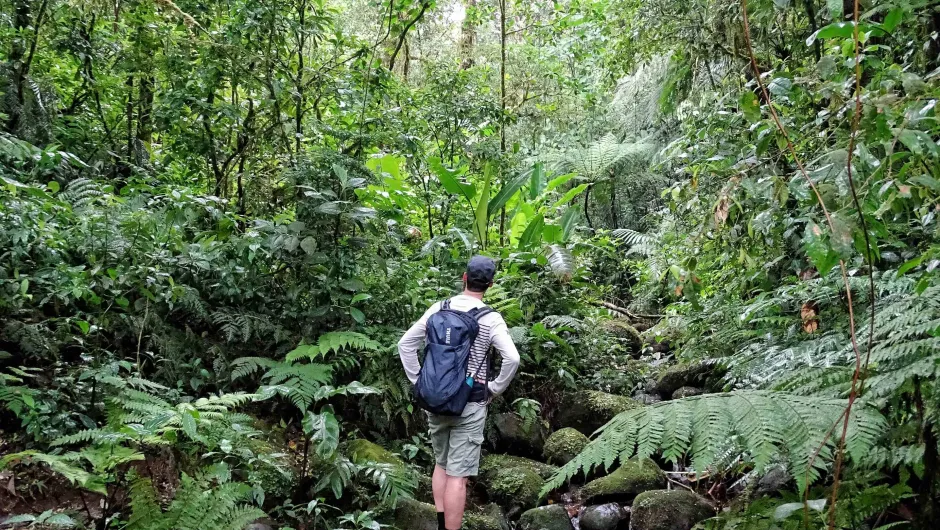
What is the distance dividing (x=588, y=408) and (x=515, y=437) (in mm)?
830

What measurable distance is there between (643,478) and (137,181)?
4998 mm

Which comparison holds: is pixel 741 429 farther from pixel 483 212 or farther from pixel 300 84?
pixel 300 84

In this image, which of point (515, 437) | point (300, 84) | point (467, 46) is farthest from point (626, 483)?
point (467, 46)

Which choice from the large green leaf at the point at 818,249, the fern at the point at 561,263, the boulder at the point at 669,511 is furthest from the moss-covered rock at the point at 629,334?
the large green leaf at the point at 818,249

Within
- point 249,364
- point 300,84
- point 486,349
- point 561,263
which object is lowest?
point 249,364

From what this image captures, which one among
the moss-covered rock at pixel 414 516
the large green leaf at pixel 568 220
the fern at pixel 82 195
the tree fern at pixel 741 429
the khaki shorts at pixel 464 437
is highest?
the fern at pixel 82 195

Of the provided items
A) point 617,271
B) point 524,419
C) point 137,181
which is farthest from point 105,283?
point 617,271

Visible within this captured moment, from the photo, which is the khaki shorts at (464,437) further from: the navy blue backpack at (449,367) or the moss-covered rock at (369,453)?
the moss-covered rock at (369,453)

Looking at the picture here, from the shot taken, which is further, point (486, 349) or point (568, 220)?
point (568, 220)

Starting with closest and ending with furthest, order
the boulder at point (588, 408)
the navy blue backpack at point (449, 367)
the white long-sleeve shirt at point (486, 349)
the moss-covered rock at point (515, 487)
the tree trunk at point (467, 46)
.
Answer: the navy blue backpack at point (449, 367) < the white long-sleeve shirt at point (486, 349) < the moss-covered rock at point (515, 487) < the boulder at point (588, 408) < the tree trunk at point (467, 46)

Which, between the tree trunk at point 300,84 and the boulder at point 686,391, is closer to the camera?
the tree trunk at point 300,84

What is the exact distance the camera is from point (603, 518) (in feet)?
13.4

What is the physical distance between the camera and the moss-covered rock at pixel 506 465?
461 cm

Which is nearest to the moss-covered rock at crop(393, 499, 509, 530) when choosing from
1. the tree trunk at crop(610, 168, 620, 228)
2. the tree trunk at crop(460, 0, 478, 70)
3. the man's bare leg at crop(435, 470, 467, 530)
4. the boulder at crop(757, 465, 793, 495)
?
the man's bare leg at crop(435, 470, 467, 530)
